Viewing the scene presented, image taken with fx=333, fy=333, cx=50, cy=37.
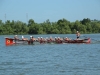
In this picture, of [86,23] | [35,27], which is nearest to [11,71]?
[35,27]

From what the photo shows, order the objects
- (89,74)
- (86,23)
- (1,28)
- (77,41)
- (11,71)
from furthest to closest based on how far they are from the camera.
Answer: (86,23)
(1,28)
(77,41)
(11,71)
(89,74)

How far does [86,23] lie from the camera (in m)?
140

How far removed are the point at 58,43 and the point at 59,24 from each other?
82.3 m

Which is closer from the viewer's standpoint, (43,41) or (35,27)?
(43,41)

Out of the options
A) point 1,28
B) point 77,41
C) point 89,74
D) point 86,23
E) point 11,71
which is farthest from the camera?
point 86,23

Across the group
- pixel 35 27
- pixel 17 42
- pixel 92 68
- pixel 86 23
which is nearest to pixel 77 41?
pixel 17 42

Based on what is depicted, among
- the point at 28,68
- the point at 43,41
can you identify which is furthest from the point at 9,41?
the point at 28,68

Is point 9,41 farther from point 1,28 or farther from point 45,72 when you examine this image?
point 1,28

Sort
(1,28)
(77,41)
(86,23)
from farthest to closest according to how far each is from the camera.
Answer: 1. (86,23)
2. (1,28)
3. (77,41)

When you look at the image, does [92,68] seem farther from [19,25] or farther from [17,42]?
[19,25]

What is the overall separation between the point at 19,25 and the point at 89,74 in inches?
4322

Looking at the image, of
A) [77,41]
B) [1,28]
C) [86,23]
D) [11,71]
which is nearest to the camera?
[11,71]

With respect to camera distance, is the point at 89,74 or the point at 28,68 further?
the point at 28,68

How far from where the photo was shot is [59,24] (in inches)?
5172
